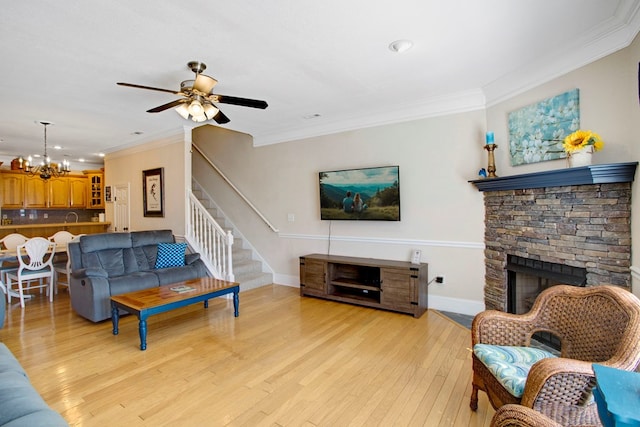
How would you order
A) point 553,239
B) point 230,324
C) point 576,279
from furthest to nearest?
point 230,324
point 553,239
point 576,279

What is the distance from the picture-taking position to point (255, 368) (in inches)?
108

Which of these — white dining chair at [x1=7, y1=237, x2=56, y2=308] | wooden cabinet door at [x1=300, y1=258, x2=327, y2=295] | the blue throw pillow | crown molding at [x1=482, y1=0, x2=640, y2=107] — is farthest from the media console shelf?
white dining chair at [x1=7, y1=237, x2=56, y2=308]

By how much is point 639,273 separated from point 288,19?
9.59ft

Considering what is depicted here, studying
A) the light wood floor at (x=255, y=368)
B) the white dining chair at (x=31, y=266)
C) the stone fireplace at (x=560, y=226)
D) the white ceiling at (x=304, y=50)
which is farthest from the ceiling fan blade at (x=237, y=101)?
the white dining chair at (x=31, y=266)

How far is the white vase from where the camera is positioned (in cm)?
253

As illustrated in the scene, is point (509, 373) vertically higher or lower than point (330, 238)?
lower

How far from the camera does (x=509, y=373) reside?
1.71 meters

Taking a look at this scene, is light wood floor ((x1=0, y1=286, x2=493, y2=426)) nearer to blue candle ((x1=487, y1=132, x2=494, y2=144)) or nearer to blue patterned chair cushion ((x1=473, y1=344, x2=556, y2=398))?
blue patterned chair cushion ((x1=473, y1=344, x2=556, y2=398))

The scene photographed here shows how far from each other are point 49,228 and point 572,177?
30.3ft

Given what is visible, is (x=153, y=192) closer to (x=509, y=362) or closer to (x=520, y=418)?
(x=509, y=362)

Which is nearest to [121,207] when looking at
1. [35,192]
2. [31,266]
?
[31,266]

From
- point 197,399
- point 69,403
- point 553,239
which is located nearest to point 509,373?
point 553,239

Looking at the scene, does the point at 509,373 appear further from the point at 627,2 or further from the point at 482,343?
the point at 627,2

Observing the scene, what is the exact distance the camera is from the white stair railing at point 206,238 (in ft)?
16.5
